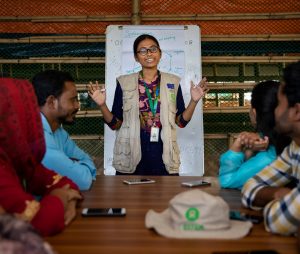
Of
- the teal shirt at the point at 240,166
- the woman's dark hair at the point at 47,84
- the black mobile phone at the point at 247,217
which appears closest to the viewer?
the black mobile phone at the point at 247,217

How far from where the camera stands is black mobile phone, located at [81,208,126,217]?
1.35m

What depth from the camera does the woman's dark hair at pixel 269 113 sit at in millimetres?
1888

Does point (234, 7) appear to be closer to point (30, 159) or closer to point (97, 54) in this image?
point (97, 54)

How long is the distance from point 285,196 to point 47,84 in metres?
1.39

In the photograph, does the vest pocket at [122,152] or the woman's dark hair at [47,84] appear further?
the vest pocket at [122,152]

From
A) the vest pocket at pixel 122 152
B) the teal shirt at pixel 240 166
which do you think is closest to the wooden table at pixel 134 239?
the teal shirt at pixel 240 166

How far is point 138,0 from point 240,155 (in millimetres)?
3009

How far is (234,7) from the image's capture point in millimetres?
4594

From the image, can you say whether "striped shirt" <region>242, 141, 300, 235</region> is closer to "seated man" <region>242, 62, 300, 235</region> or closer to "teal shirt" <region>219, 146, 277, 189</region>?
"seated man" <region>242, 62, 300, 235</region>

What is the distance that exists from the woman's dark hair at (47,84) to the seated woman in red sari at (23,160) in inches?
28.6

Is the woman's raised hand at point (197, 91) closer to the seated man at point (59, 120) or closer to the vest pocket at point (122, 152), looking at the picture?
the vest pocket at point (122, 152)

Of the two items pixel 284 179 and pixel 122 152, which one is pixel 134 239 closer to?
pixel 284 179

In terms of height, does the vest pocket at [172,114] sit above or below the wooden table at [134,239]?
above

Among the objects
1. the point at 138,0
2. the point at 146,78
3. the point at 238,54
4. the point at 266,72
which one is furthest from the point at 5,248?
the point at 266,72
